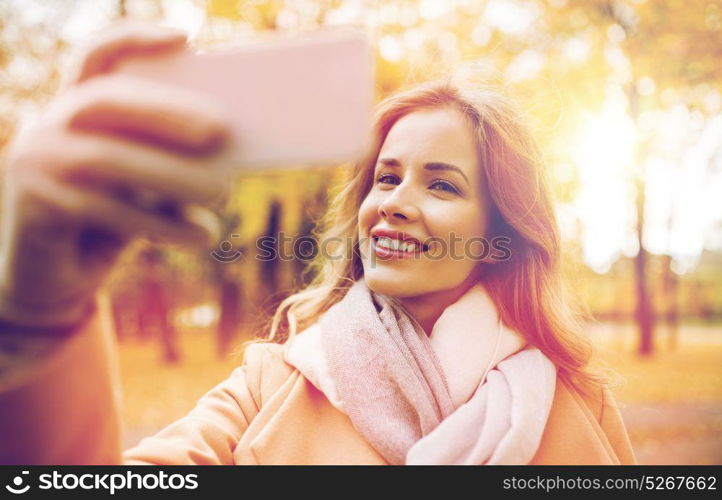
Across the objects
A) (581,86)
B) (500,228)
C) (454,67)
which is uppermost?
(581,86)

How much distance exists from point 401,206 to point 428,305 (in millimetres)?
345

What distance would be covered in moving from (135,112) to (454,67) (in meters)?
1.66

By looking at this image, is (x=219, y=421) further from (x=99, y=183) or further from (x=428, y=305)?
(x=99, y=183)

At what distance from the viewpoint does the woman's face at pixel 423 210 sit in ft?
5.49

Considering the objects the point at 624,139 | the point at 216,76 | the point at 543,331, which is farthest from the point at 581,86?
the point at 216,76

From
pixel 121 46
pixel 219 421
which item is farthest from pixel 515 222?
pixel 121 46

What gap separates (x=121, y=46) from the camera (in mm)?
855

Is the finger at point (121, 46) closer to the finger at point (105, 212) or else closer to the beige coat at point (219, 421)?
the finger at point (105, 212)

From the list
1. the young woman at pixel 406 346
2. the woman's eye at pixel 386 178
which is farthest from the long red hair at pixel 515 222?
the woman's eye at pixel 386 178

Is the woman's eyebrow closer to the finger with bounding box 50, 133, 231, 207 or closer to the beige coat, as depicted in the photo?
the beige coat

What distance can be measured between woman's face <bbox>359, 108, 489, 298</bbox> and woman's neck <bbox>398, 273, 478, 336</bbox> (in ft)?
0.12

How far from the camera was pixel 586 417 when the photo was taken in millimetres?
1685

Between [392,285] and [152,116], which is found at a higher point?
A: [152,116]

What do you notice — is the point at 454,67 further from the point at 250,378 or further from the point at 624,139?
the point at 624,139
